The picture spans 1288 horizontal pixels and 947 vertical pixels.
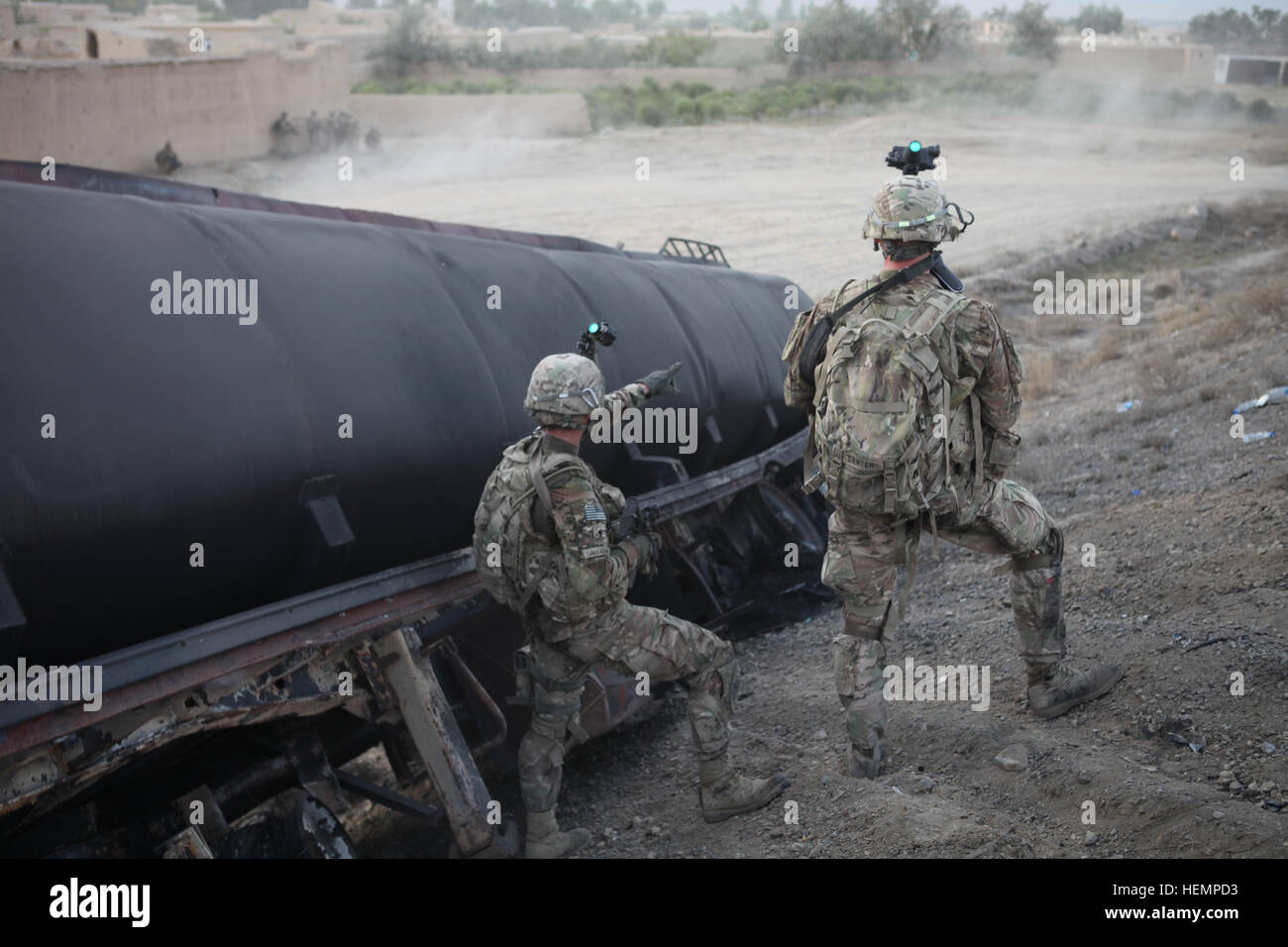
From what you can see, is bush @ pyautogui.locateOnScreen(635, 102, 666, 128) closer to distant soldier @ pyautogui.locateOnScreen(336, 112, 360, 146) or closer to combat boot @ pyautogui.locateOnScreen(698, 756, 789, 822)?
distant soldier @ pyautogui.locateOnScreen(336, 112, 360, 146)

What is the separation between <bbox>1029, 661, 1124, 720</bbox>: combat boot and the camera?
16.1ft

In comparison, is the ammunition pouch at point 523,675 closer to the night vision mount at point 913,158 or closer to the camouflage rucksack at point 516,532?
the camouflage rucksack at point 516,532

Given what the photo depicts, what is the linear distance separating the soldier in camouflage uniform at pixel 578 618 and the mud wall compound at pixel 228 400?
0.51 m

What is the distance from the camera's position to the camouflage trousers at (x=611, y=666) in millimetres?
4363

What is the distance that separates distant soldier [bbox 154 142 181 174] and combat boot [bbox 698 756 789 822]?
78.1ft

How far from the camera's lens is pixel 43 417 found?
3414 millimetres

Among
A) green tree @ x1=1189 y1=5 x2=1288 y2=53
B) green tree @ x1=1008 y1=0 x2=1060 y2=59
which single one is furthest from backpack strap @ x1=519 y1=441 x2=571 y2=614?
green tree @ x1=1189 y1=5 x2=1288 y2=53

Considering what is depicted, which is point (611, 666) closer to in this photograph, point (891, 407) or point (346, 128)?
point (891, 407)

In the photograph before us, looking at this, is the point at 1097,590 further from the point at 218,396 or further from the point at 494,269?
the point at 218,396

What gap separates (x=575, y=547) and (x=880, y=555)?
1.21m

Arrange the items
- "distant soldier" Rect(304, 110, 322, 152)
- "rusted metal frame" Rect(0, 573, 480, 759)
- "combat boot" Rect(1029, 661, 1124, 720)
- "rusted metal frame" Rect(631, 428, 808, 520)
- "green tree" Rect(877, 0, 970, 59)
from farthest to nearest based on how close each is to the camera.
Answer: "green tree" Rect(877, 0, 970, 59) → "distant soldier" Rect(304, 110, 322, 152) → "rusted metal frame" Rect(631, 428, 808, 520) → "combat boot" Rect(1029, 661, 1124, 720) → "rusted metal frame" Rect(0, 573, 480, 759)

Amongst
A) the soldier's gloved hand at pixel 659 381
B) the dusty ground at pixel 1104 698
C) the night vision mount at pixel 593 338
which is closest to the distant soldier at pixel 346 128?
the dusty ground at pixel 1104 698

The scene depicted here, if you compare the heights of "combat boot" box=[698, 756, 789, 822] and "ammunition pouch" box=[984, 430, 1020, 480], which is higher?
"ammunition pouch" box=[984, 430, 1020, 480]
